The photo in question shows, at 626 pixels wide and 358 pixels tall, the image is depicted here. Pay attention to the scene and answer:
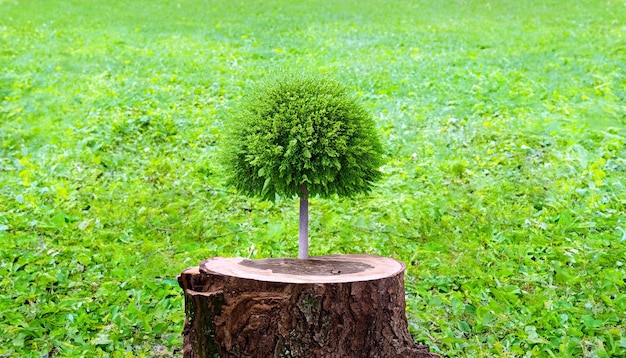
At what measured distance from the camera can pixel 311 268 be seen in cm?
358

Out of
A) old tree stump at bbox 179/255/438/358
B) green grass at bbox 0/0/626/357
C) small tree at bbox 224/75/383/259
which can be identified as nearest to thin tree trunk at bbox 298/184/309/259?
small tree at bbox 224/75/383/259

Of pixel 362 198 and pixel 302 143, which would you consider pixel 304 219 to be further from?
pixel 362 198

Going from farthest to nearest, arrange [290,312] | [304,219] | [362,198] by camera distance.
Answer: [362,198] < [304,219] < [290,312]

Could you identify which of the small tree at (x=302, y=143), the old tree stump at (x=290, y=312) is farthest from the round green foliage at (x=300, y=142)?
the old tree stump at (x=290, y=312)

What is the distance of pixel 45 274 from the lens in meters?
5.05

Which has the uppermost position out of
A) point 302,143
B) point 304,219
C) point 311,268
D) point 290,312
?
point 302,143

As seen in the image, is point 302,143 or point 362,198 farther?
point 362,198

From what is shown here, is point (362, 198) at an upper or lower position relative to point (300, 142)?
lower

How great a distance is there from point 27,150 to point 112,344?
166 inches

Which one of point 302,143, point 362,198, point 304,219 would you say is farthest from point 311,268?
point 362,198

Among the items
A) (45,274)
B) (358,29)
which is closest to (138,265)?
(45,274)

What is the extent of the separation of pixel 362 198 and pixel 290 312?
3.42 meters

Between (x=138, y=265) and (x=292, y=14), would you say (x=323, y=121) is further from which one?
(x=292, y=14)

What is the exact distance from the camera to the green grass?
460 centimetres
